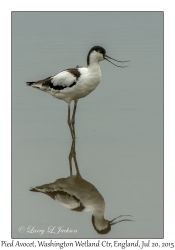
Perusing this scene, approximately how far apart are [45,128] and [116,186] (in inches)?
103

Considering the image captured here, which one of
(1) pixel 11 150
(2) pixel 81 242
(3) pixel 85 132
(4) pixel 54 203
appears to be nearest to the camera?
(2) pixel 81 242

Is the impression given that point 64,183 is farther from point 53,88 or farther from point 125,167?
point 53,88

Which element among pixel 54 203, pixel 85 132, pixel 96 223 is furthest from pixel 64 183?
pixel 85 132

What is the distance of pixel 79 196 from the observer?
848 cm

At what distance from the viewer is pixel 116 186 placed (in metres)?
8.63

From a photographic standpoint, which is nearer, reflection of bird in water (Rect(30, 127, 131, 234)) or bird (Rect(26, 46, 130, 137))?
reflection of bird in water (Rect(30, 127, 131, 234))

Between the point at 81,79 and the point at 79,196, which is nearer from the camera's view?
the point at 79,196

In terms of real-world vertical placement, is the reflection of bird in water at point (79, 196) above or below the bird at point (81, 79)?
below

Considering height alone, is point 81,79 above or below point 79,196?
above

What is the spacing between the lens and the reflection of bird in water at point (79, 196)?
797 cm

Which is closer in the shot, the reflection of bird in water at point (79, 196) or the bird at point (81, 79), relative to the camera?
the reflection of bird in water at point (79, 196)

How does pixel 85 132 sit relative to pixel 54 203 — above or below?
above

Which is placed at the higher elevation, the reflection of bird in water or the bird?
the bird

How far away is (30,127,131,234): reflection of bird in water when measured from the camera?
314 inches
